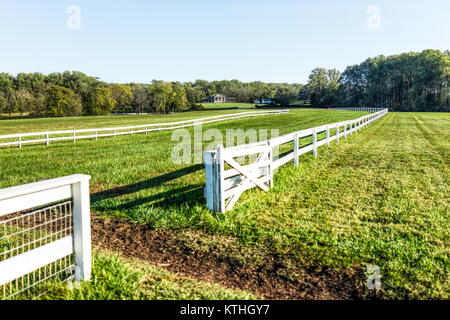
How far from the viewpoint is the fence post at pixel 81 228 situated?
3.44 meters

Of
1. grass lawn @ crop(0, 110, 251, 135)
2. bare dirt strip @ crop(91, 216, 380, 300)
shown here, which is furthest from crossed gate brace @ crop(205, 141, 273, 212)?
grass lawn @ crop(0, 110, 251, 135)

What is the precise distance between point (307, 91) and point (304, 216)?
5747 inches

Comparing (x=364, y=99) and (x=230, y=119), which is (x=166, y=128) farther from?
(x=364, y=99)

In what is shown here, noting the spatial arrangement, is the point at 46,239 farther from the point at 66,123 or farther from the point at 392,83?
the point at 392,83

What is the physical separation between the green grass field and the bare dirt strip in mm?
171

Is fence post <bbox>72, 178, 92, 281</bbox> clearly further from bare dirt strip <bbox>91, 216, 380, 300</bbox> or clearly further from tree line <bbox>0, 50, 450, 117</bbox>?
tree line <bbox>0, 50, 450, 117</bbox>

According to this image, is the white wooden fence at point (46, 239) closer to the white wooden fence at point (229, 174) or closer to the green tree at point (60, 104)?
the white wooden fence at point (229, 174)

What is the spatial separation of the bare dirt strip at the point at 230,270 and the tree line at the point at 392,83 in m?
109

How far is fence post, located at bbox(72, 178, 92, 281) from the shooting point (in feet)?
11.3

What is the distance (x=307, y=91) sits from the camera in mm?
144625

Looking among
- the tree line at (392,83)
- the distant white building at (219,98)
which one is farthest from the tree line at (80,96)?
the distant white building at (219,98)

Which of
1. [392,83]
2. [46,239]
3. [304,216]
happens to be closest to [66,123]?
[304,216]

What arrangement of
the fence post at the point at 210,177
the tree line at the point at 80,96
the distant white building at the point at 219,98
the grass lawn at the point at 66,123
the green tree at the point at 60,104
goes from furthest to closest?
the distant white building at the point at 219,98 < the tree line at the point at 80,96 < the green tree at the point at 60,104 < the grass lawn at the point at 66,123 < the fence post at the point at 210,177

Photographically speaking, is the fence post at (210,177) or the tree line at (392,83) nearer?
the fence post at (210,177)
